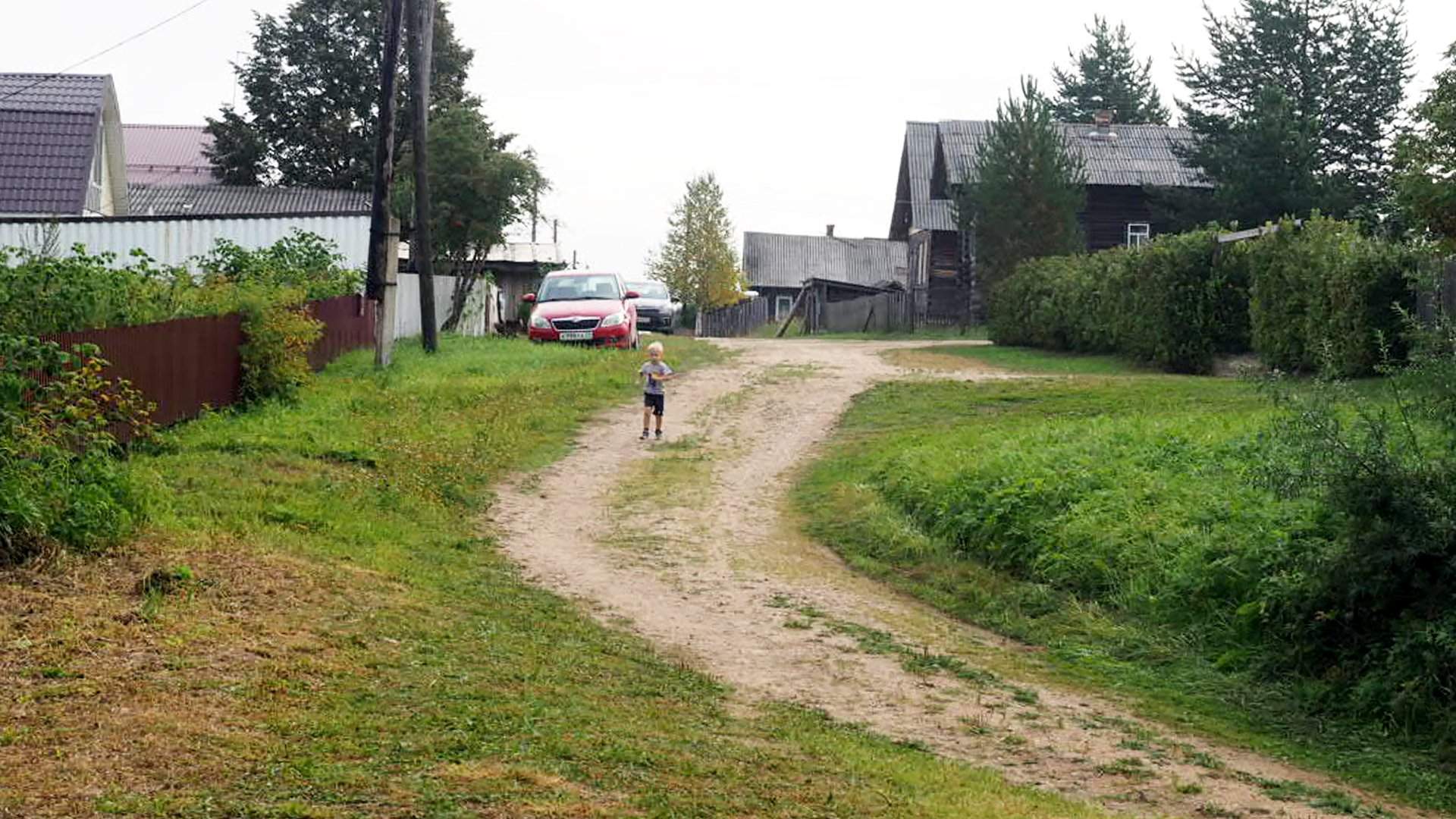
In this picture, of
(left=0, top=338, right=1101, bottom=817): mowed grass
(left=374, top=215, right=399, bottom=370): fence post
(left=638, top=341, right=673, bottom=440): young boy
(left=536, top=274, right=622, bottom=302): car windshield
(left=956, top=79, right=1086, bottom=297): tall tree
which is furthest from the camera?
(left=956, top=79, right=1086, bottom=297): tall tree

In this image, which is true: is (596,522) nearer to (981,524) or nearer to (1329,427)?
(981,524)

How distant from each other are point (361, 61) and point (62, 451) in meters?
45.9

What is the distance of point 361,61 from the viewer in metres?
53.4

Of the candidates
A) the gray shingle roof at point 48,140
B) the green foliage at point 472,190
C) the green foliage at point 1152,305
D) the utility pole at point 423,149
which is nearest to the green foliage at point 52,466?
the utility pole at point 423,149

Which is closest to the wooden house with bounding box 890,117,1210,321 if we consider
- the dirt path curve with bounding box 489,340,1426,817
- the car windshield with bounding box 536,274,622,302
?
the car windshield with bounding box 536,274,622,302

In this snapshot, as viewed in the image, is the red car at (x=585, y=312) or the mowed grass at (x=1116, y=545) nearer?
the mowed grass at (x=1116, y=545)

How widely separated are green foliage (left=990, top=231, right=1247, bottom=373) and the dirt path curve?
8.02 metres

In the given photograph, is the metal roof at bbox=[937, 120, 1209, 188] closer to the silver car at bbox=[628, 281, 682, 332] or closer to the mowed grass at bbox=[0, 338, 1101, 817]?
the silver car at bbox=[628, 281, 682, 332]

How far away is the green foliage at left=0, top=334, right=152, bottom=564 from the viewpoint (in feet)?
29.4

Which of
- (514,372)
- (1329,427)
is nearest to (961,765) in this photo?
(1329,427)

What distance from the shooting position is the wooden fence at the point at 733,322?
227 ft

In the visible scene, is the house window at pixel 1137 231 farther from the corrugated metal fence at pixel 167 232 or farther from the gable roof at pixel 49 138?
the gable roof at pixel 49 138

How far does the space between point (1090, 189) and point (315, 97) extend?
25.3 meters

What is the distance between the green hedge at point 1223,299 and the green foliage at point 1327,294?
2 centimetres
